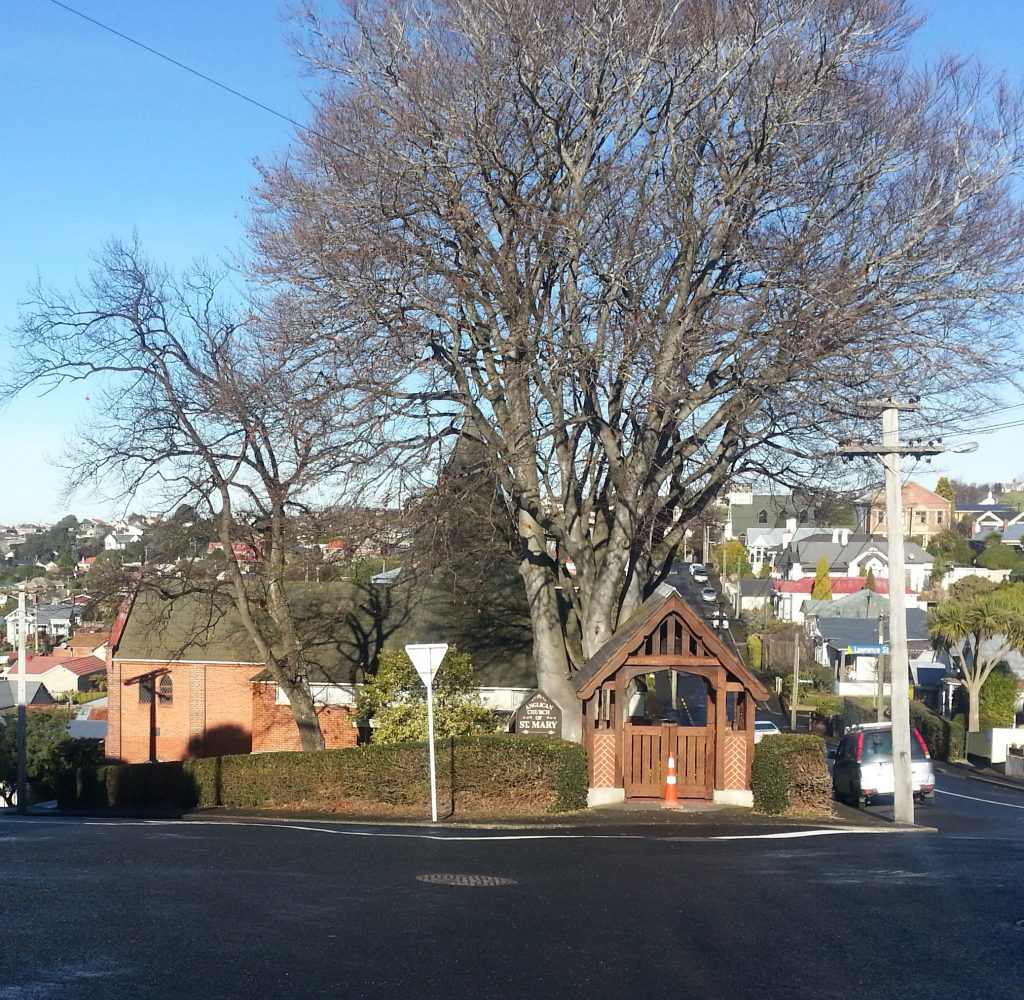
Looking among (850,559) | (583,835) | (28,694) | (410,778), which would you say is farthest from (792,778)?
(850,559)

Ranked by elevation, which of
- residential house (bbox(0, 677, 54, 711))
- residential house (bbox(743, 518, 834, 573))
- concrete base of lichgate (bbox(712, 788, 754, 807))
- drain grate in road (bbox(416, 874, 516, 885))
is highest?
residential house (bbox(743, 518, 834, 573))

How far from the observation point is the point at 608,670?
19.0m

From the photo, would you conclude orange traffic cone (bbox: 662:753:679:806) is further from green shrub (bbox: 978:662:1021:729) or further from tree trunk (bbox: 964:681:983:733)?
green shrub (bbox: 978:662:1021:729)

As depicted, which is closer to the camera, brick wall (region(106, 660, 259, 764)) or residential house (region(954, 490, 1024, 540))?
brick wall (region(106, 660, 259, 764))

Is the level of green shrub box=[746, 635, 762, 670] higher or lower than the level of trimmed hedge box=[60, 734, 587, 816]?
higher

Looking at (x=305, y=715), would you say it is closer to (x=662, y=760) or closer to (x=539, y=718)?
(x=539, y=718)

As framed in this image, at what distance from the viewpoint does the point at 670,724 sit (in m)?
20.2

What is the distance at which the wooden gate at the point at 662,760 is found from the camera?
784 inches

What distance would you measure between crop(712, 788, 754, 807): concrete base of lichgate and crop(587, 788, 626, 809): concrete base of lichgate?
1546 millimetres

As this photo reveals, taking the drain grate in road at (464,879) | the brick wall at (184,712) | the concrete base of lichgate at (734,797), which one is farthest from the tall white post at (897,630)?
the brick wall at (184,712)

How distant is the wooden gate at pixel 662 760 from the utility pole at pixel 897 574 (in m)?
2.98

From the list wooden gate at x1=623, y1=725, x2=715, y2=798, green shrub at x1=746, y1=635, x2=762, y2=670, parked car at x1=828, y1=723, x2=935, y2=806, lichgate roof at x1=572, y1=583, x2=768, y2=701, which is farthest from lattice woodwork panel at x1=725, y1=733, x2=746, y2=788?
green shrub at x1=746, y1=635, x2=762, y2=670

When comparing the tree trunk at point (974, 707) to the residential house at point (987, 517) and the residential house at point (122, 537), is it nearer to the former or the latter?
the residential house at point (122, 537)

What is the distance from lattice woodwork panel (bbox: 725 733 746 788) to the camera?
776 inches
